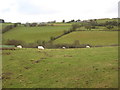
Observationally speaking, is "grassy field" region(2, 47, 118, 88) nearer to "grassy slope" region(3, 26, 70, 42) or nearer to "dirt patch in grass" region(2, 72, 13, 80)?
"dirt patch in grass" region(2, 72, 13, 80)

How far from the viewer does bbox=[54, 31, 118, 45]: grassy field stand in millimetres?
66188

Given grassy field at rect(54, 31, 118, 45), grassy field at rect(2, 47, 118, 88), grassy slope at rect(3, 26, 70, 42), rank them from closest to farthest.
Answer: grassy field at rect(2, 47, 118, 88) → grassy field at rect(54, 31, 118, 45) → grassy slope at rect(3, 26, 70, 42)

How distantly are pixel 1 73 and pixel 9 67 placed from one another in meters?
1.68

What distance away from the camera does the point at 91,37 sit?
72.1 meters

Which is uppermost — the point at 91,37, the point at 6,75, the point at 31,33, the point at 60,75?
the point at 31,33

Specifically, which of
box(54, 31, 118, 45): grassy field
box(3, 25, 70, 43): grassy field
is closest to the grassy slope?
box(3, 25, 70, 43): grassy field

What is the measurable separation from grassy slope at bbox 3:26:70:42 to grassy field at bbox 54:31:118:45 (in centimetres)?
904

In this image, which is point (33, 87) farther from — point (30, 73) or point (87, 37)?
point (87, 37)

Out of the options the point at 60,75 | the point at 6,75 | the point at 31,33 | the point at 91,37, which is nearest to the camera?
the point at 60,75

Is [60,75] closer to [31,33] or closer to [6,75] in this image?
[6,75]

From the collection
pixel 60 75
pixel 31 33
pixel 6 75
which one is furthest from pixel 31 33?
pixel 60 75

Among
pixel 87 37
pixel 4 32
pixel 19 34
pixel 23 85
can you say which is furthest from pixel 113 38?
pixel 23 85

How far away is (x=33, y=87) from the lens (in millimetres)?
12273

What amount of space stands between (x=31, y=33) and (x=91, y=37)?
27603 mm
